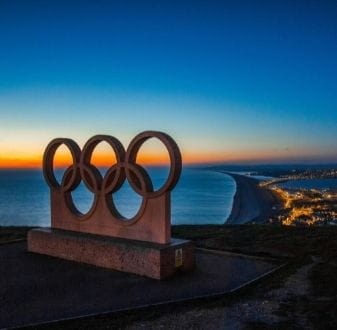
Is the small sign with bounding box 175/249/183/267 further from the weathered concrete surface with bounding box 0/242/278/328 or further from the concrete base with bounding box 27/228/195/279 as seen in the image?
the weathered concrete surface with bounding box 0/242/278/328

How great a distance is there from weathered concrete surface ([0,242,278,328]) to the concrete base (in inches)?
A: 9.2

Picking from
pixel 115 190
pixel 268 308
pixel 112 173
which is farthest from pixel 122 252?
pixel 268 308

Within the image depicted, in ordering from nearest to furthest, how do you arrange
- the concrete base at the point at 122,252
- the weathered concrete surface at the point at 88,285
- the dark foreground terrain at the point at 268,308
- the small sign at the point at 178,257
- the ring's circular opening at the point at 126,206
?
1. the dark foreground terrain at the point at 268,308
2. the weathered concrete surface at the point at 88,285
3. the concrete base at the point at 122,252
4. the small sign at the point at 178,257
5. the ring's circular opening at the point at 126,206

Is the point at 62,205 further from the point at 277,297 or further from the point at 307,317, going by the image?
the point at 307,317

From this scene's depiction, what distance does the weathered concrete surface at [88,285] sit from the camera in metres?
8.05

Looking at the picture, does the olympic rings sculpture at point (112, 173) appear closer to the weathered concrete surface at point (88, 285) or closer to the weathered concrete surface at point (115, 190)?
the weathered concrete surface at point (115, 190)

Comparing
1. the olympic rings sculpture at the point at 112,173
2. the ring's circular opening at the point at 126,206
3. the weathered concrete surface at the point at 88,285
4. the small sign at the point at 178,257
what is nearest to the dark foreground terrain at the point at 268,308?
the weathered concrete surface at the point at 88,285

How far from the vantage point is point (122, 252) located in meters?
10.9

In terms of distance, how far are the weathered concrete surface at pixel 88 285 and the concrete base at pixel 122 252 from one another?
0.23m

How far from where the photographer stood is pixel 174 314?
7.68m

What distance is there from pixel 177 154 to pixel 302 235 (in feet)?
24.4

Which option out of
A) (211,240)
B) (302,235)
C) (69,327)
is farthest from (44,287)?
(302,235)

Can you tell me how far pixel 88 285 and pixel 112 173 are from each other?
11.2ft

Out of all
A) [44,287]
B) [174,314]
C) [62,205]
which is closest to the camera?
[174,314]
